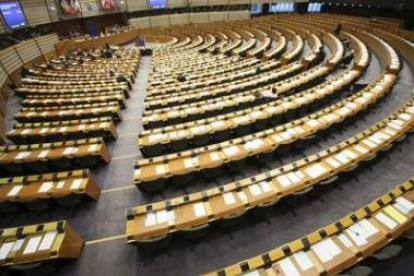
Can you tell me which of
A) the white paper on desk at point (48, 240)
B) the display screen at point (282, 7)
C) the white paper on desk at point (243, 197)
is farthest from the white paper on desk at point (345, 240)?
the display screen at point (282, 7)

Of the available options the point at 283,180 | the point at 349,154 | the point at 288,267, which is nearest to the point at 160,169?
the point at 283,180

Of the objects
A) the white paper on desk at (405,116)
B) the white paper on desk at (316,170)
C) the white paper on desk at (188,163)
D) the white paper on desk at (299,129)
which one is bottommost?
the white paper on desk at (188,163)

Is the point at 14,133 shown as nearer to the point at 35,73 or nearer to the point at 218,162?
the point at 218,162

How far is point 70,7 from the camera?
21.1 metres

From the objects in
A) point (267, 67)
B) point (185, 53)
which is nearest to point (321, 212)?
point (267, 67)

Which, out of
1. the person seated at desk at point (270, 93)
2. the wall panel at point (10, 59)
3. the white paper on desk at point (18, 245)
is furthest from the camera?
the wall panel at point (10, 59)

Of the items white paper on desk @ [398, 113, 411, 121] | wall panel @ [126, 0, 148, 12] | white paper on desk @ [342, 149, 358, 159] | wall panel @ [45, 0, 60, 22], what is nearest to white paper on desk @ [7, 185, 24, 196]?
white paper on desk @ [342, 149, 358, 159]

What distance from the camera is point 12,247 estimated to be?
4168mm

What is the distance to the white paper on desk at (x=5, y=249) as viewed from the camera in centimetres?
402

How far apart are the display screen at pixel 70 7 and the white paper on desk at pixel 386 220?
85.6 ft

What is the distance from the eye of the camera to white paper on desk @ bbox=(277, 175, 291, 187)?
511 centimetres

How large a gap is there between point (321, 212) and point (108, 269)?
461 centimetres

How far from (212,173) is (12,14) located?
1870 centimetres

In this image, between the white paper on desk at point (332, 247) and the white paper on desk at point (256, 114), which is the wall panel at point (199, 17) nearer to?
the white paper on desk at point (256, 114)
